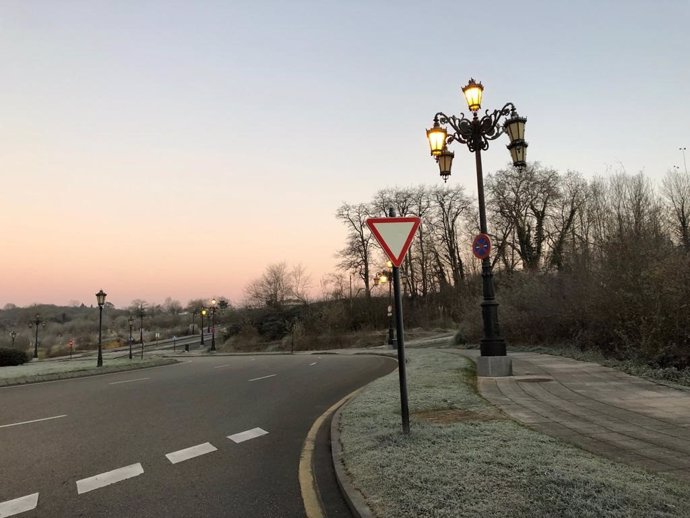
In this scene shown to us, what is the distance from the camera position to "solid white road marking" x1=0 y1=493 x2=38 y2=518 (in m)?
4.52

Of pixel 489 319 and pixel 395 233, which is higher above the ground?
pixel 395 233

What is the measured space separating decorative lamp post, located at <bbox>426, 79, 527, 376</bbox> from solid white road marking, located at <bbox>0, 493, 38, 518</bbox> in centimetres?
986

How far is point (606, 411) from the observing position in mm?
7512

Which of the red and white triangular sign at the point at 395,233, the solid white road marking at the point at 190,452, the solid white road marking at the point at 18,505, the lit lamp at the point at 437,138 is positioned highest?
the lit lamp at the point at 437,138

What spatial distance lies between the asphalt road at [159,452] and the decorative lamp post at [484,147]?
13.2ft

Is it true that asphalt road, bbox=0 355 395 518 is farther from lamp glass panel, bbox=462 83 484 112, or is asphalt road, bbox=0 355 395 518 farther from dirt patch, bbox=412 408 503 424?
lamp glass panel, bbox=462 83 484 112

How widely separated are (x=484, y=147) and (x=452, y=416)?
328 inches

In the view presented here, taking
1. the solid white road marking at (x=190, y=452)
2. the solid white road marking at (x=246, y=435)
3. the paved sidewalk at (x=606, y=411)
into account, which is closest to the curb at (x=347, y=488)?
the solid white road marking at (x=246, y=435)

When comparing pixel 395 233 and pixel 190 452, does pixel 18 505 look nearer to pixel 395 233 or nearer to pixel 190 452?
pixel 190 452

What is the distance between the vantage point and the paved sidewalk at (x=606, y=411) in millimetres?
5236

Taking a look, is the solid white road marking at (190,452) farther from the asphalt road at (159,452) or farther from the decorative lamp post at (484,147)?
the decorative lamp post at (484,147)

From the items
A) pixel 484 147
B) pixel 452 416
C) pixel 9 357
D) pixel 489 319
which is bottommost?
pixel 9 357

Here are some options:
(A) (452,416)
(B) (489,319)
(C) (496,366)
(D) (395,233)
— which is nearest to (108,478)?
(D) (395,233)

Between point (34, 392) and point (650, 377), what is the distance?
17372 mm
